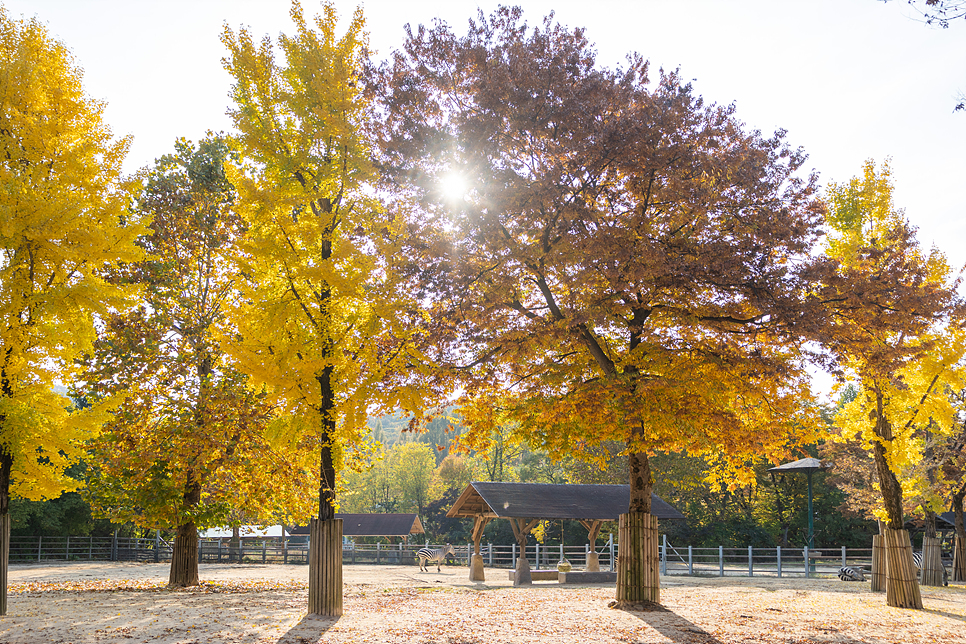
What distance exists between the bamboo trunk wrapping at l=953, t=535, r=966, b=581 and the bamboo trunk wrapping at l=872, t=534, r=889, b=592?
325 inches

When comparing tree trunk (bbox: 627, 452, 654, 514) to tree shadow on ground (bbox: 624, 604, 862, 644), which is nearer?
tree shadow on ground (bbox: 624, 604, 862, 644)

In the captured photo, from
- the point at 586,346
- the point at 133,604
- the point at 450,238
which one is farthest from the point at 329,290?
the point at 133,604

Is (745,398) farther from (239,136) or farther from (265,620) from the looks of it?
(239,136)

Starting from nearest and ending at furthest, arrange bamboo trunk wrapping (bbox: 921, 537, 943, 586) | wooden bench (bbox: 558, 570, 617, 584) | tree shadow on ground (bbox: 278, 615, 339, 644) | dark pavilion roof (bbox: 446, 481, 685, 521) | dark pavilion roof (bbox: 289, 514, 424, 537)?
tree shadow on ground (bbox: 278, 615, 339, 644) < bamboo trunk wrapping (bbox: 921, 537, 943, 586) < wooden bench (bbox: 558, 570, 617, 584) < dark pavilion roof (bbox: 446, 481, 685, 521) < dark pavilion roof (bbox: 289, 514, 424, 537)

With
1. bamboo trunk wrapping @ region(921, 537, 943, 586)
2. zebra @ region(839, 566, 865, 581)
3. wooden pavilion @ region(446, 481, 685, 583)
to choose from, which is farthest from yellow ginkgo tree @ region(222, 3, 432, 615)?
zebra @ region(839, 566, 865, 581)

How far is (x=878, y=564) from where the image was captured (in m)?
16.8

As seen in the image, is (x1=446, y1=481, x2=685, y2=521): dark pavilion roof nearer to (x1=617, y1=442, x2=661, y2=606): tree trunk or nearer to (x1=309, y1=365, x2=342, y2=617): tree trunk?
(x1=617, y1=442, x2=661, y2=606): tree trunk

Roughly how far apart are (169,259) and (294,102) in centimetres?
747

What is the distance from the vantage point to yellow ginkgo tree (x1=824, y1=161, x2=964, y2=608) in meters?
10.8

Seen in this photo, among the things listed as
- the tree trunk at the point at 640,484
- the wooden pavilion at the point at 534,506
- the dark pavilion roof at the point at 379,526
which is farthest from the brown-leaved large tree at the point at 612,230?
the dark pavilion roof at the point at 379,526

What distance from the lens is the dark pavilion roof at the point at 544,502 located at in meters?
23.9

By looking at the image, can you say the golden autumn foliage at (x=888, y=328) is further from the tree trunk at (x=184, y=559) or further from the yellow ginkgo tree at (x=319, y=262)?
the tree trunk at (x=184, y=559)

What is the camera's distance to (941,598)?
16.1m

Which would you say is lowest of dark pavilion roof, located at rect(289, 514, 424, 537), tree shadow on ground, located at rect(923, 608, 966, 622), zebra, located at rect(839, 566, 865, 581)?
dark pavilion roof, located at rect(289, 514, 424, 537)
